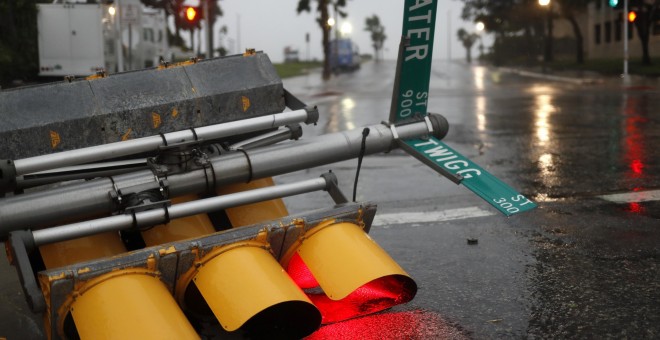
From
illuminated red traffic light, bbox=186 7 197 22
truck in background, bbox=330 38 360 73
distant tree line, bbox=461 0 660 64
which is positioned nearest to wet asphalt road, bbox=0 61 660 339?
illuminated red traffic light, bbox=186 7 197 22

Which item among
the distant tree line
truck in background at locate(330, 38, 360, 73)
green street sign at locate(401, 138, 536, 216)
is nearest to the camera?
green street sign at locate(401, 138, 536, 216)

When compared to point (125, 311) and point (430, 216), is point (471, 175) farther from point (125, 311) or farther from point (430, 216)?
point (430, 216)

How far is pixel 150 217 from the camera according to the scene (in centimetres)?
414

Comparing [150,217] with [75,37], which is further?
[75,37]

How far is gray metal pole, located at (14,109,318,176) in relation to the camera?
411cm

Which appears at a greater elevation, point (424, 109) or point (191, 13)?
point (191, 13)

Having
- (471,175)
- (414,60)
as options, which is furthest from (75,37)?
(471,175)

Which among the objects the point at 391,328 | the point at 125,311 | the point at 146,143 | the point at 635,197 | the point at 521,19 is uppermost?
the point at 521,19

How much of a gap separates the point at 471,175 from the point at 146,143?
1.84 meters

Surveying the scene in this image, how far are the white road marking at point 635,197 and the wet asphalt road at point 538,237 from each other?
6cm

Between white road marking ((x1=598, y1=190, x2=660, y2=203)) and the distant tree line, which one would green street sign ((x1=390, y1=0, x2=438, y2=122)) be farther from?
the distant tree line

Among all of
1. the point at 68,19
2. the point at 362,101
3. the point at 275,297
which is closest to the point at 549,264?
the point at 275,297

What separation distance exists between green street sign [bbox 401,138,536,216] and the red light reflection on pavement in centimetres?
73

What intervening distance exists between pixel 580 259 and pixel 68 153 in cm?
355
